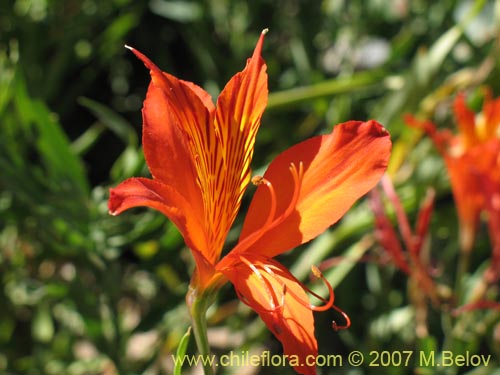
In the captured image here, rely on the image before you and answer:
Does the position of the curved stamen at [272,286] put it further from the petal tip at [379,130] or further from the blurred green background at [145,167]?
the blurred green background at [145,167]

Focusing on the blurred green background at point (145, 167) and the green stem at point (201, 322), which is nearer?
the green stem at point (201, 322)

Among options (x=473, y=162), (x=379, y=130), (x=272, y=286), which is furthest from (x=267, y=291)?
(x=473, y=162)

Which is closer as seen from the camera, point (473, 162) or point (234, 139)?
point (234, 139)

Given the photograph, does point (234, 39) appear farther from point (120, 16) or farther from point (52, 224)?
point (52, 224)

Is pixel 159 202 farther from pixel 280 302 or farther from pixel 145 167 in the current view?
pixel 145 167

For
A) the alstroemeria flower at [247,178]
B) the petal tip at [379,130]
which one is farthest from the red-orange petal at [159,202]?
the petal tip at [379,130]

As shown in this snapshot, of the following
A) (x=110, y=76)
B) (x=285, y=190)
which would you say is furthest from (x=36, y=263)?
(x=285, y=190)
